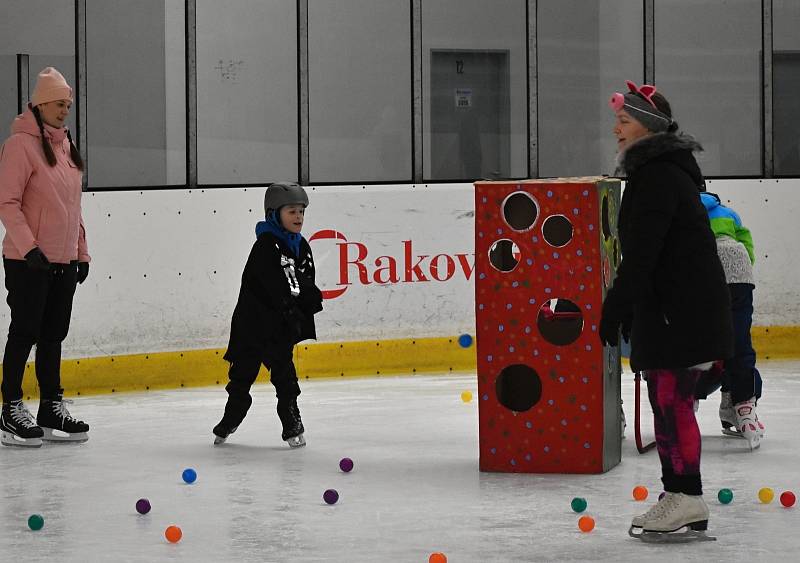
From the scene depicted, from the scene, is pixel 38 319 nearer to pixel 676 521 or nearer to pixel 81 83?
pixel 81 83

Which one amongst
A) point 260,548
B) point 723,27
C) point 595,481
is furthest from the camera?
point 723,27

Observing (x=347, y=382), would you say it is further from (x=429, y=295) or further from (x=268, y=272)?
(x=268, y=272)

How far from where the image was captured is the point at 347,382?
960 centimetres

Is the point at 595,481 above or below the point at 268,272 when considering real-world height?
below

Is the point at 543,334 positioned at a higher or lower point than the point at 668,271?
lower

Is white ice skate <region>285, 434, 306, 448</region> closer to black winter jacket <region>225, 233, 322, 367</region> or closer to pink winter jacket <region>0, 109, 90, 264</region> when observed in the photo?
black winter jacket <region>225, 233, 322, 367</region>

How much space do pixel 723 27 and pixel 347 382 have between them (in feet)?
15.7

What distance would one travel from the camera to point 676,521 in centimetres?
484

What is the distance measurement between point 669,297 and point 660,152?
455 millimetres

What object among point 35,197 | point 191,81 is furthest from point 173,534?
point 191,81

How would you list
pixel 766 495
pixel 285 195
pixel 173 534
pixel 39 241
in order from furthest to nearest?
pixel 39 241 → pixel 285 195 → pixel 766 495 → pixel 173 534

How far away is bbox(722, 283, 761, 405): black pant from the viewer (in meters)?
6.62

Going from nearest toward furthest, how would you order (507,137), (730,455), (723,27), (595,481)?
(595,481)
(730,455)
(507,137)
(723,27)

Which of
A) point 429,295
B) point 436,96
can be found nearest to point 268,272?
point 429,295
